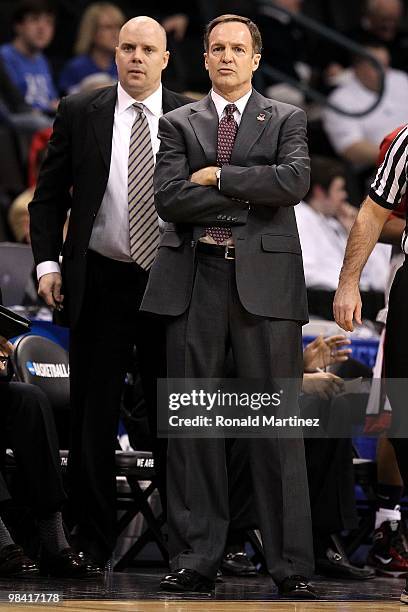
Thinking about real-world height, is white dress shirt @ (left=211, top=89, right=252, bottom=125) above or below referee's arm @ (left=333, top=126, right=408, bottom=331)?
above

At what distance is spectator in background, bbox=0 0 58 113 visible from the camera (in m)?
9.33

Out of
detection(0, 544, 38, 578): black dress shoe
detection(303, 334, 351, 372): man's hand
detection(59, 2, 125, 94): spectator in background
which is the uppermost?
detection(59, 2, 125, 94): spectator in background

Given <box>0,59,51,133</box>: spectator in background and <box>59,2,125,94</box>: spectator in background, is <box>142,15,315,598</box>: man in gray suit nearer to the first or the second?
<box>0,59,51,133</box>: spectator in background

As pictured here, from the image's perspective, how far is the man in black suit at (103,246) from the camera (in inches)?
202

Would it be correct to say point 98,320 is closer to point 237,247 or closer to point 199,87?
point 237,247

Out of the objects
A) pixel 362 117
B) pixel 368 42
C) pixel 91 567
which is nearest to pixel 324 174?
pixel 362 117

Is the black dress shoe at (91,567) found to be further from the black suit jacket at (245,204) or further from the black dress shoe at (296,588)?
the black suit jacket at (245,204)

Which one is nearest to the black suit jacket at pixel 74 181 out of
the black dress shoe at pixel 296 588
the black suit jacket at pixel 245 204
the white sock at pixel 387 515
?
the black suit jacket at pixel 245 204

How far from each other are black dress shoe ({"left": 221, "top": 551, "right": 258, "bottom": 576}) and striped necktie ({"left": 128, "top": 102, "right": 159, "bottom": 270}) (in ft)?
3.94

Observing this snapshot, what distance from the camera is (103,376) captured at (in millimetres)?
5152

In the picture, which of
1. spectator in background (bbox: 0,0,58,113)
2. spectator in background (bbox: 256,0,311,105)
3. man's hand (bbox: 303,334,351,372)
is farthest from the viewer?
spectator in background (bbox: 256,0,311,105)

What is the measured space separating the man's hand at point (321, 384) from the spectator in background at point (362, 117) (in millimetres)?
4705

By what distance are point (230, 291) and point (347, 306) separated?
1.31 feet

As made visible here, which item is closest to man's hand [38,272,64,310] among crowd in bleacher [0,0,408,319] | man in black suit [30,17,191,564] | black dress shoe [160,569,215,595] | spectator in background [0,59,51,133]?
man in black suit [30,17,191,564]
